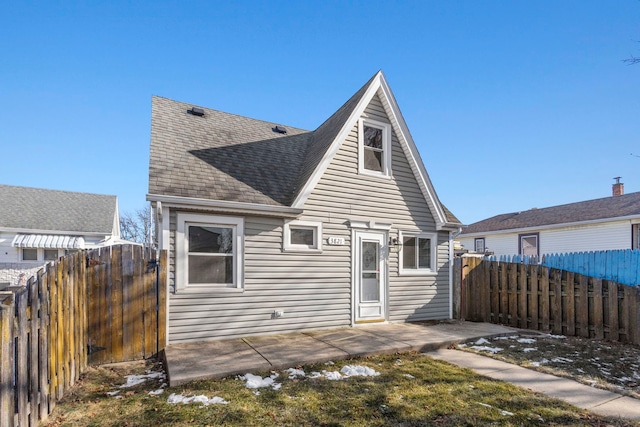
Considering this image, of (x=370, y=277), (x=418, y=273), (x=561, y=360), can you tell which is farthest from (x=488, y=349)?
(x=370, y=277)

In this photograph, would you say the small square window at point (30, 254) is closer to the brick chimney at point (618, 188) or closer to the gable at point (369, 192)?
the gable at point (369, 192)

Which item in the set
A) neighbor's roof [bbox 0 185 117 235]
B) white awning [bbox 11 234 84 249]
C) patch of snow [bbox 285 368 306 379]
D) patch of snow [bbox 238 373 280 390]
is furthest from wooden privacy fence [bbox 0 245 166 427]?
neighbor's roof [bbox 0 185 117 235]

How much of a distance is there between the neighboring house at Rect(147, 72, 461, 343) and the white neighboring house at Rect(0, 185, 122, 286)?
1177 centimetres

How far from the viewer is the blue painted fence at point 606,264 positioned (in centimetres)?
739

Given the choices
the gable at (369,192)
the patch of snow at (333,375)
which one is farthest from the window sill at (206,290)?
the patch of snow at (333,375)

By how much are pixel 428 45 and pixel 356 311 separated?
984 centimetres

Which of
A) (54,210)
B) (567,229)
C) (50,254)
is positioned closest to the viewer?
(50,254)

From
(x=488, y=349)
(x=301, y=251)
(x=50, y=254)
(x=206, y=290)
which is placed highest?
(x=301, y=251)

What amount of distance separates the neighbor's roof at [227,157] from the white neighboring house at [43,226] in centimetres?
1111

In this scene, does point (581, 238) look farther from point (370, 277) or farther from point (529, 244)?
point (370, 277)

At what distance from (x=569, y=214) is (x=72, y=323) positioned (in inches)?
893

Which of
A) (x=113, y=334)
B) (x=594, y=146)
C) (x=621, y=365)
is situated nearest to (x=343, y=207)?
(x=113, y=334)

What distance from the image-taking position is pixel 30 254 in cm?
1603

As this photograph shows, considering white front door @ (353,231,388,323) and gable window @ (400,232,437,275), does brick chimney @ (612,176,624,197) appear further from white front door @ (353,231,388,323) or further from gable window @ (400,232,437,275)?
white front door @ (353,231,388,323)
